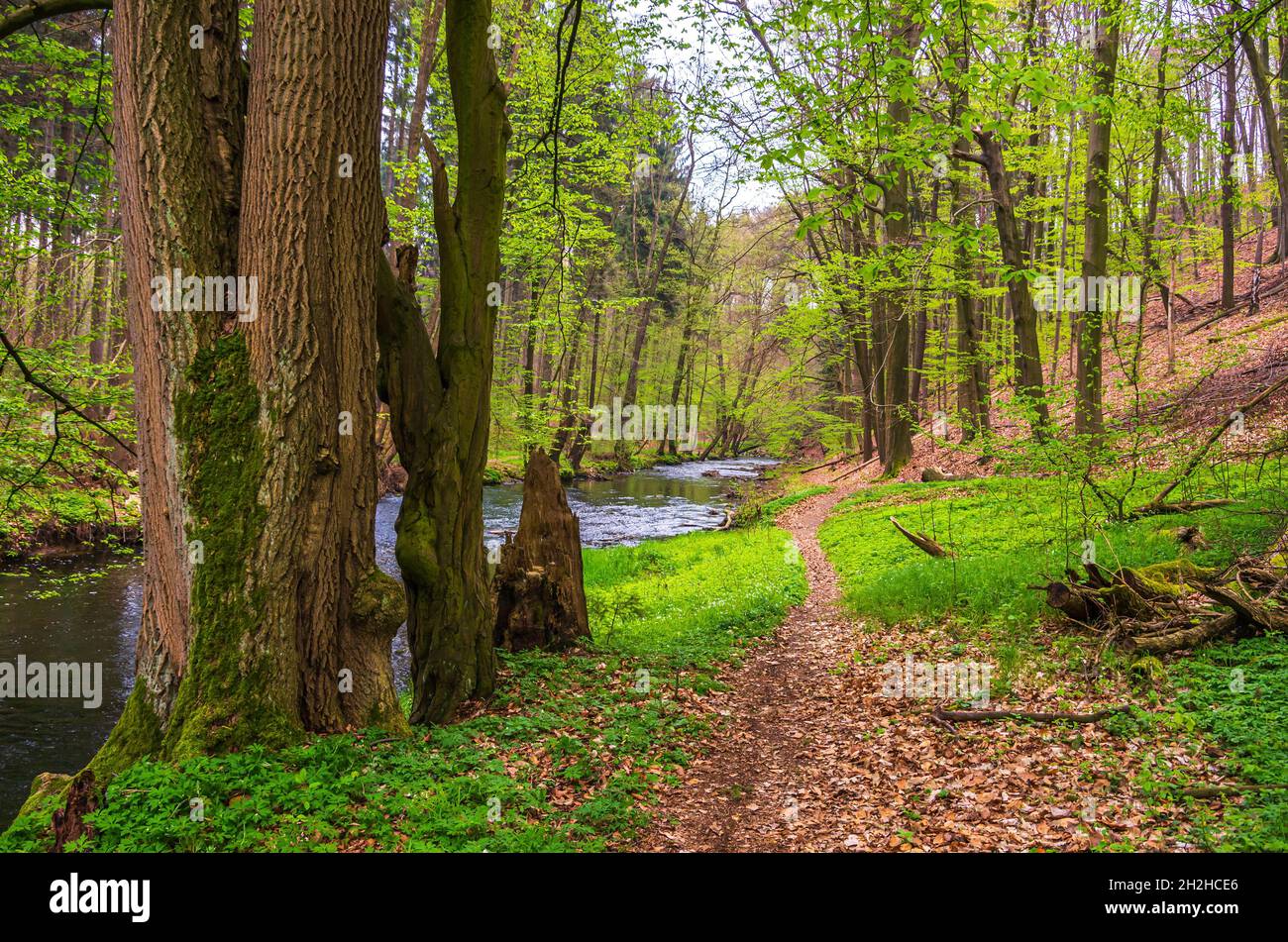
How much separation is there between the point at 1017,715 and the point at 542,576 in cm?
430

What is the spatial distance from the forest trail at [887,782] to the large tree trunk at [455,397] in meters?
2.12

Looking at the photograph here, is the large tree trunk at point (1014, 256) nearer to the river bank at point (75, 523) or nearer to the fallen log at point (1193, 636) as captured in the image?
the fallen log at point (1193, 636)

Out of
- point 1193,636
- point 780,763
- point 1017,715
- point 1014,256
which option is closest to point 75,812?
point 780,763

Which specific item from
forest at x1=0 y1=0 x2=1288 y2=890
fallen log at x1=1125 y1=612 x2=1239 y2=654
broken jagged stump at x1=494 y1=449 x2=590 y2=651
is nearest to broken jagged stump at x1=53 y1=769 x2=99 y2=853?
forest at x1=0 y1=0 x2=1288 y2=890

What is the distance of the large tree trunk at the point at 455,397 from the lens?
5.69 m

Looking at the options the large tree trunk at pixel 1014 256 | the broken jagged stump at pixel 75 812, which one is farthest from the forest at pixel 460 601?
the large tree trunk at pixel 1014 256

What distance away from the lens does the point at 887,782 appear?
475 centimetres

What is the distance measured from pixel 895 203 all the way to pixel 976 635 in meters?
14.5

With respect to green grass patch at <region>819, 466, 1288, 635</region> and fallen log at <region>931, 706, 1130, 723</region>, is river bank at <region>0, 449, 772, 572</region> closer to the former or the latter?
fallen log at <region>931, 706, 1130, 723</region>

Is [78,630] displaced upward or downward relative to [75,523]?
downward

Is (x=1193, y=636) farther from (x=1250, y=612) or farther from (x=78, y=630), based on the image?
(x=78, y=630)

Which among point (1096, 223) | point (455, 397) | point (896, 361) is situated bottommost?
point (455, 397)
